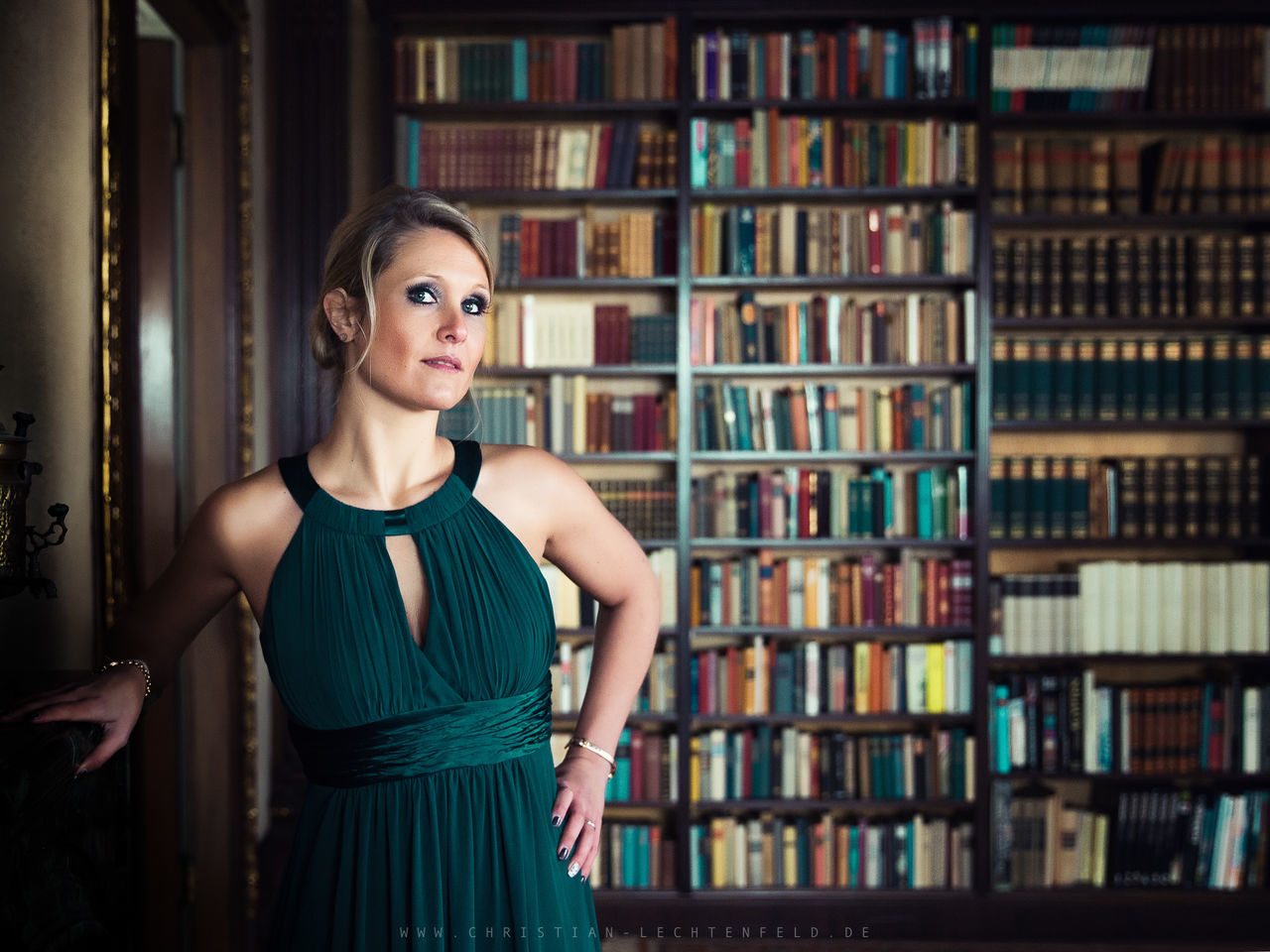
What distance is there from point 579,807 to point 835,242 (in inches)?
96.4

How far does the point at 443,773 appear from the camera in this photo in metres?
1.00

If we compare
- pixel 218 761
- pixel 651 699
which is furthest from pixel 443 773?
pixel 651 699

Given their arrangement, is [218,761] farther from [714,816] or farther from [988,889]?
[988,889]

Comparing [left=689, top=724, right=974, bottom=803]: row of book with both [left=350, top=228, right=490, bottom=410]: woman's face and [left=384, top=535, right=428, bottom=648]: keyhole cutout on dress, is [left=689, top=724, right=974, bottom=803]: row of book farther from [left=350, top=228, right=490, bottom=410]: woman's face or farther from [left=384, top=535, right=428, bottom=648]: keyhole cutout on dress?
[left=350, top=228, right=490, bottom=410]: woman's face

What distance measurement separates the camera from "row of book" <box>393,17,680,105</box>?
308cm

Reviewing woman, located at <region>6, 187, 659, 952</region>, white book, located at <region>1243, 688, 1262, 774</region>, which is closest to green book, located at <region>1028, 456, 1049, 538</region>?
white book, located at <region>1243, 688, 1262, 774</region>

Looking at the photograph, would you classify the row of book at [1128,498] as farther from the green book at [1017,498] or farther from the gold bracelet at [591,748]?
the gold bracelet at [591,748]

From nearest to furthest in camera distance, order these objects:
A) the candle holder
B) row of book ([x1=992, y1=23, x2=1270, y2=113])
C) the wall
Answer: the candle holder → the wall → row of book ([x1=992, y1=23, x2=1270, y2=113])

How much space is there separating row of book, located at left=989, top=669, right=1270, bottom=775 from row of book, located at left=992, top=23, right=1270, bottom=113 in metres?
1.79

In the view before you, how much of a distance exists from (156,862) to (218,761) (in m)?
0.34

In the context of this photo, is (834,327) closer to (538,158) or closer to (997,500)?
(997,500)

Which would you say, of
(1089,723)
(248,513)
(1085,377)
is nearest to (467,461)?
(248,513)

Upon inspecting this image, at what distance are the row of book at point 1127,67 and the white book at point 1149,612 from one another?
1460 millimetres

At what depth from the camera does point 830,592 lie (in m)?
3.17
